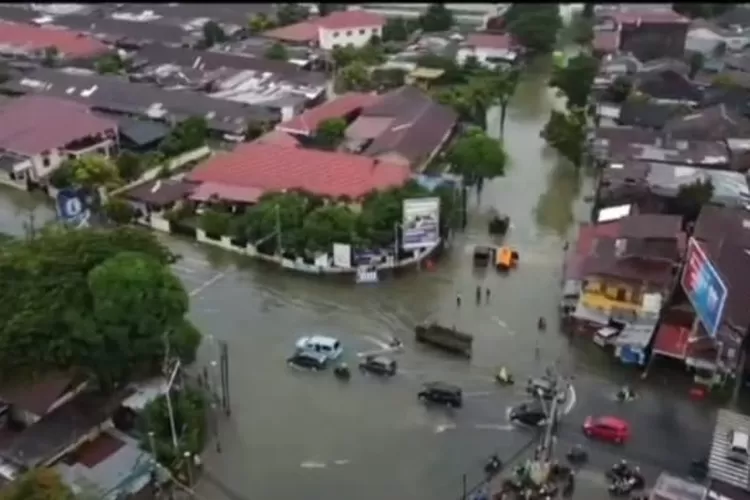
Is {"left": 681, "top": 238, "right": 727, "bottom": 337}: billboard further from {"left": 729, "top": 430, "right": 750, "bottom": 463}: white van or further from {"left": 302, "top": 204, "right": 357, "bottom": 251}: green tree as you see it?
{"left": 302, "top": 204, "right": 357, "bottom": 251}: green tree

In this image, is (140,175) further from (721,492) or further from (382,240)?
(721,492)

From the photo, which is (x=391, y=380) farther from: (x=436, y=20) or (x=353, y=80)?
(x=436, y=20)

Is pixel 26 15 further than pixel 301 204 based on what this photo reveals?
Yes

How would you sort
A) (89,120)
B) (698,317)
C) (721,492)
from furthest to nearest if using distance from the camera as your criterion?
1. (89,120)
2. (698,317)
3. (721,492)

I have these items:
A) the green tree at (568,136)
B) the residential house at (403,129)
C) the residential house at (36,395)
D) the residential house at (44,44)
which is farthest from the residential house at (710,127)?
the residential house at (44,44)

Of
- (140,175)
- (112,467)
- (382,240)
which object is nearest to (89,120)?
(140,175)

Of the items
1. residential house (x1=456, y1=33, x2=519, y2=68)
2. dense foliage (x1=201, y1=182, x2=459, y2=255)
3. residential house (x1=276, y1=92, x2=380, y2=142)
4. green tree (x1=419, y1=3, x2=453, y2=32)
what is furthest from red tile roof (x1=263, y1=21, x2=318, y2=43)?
dense foliage (x1=201, y1=182, x2=459, y2=255)

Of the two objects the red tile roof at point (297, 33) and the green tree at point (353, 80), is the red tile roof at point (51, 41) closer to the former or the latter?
the red tile roof at point (297, 33)
